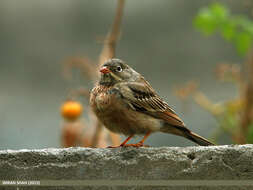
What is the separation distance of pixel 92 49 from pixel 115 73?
11.8 feet

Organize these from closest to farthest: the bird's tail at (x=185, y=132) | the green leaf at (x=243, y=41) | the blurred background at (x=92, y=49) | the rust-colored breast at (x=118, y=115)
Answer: the rust-colored breast at (x=118, y=115) < the bird's tail at (x=185, y=132) < the green leaf at (x=243, y=41) < the blurred background at (x=92, y=49)

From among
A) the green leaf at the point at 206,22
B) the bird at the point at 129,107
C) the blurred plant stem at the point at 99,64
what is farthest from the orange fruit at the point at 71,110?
the green leaf at the point at 206,22

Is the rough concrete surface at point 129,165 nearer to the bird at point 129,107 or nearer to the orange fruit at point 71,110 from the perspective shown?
the bird at point 129,107

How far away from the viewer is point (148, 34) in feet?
26.4

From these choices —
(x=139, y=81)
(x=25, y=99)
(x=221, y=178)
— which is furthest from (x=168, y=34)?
(x=221, y=178)

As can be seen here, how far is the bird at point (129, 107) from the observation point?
4.25 m

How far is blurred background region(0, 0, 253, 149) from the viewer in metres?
7.82

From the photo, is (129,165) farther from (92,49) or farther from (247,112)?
(92,49)

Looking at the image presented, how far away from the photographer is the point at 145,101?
4465 mm

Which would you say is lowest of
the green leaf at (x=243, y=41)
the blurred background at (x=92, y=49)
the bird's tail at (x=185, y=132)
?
the blurred background at (x=92, y=49)

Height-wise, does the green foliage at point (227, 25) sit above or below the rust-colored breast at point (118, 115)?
above

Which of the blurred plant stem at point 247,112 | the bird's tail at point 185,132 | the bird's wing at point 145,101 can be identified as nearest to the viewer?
the bird's wing at point 145,101

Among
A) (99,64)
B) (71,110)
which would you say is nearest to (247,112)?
(99,64)

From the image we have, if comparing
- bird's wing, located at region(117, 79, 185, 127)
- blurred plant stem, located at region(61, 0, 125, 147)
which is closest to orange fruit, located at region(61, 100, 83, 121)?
blurred plant stem, located at region(61, 0, 125, 147)
